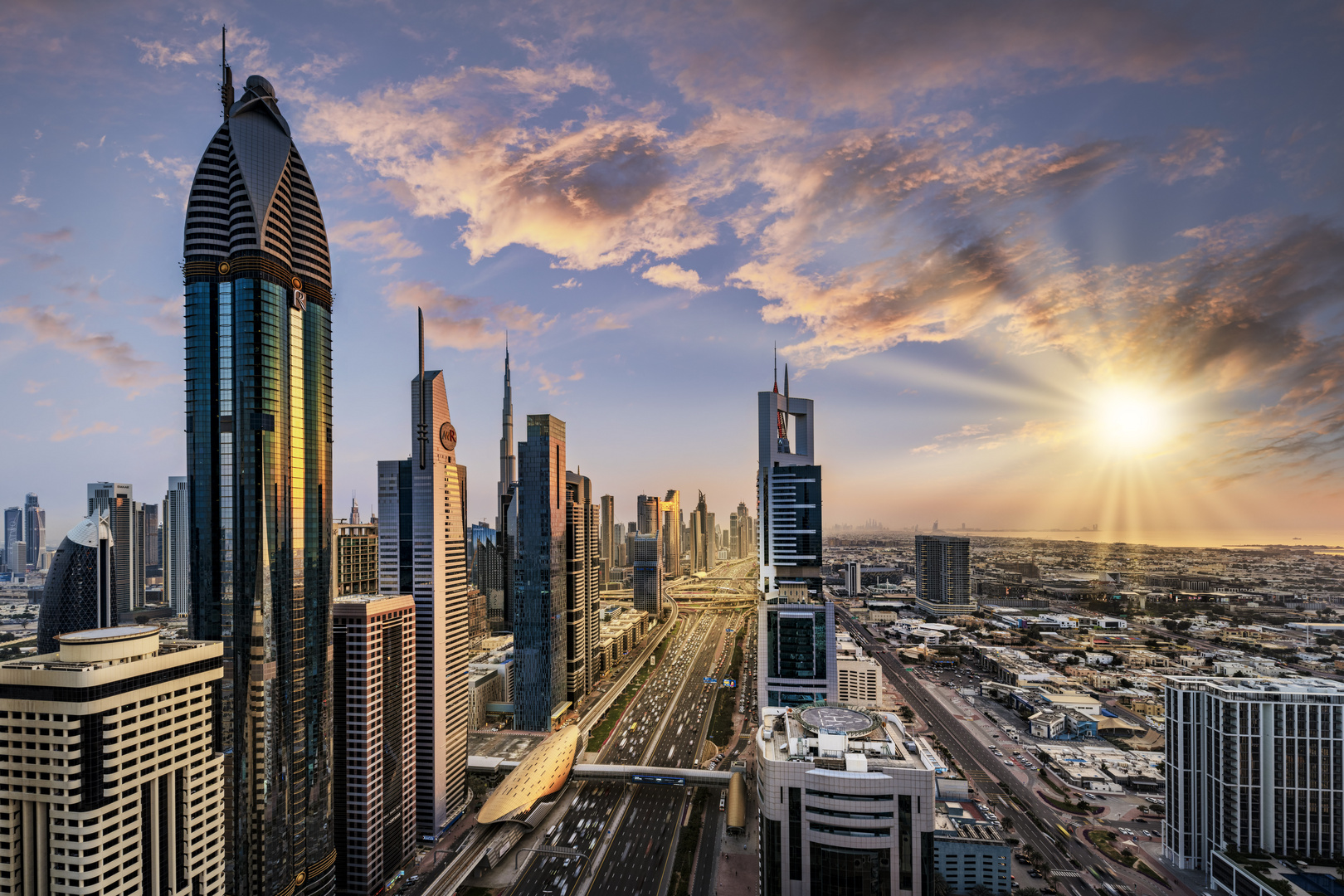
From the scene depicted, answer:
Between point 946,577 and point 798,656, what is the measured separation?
353 feet

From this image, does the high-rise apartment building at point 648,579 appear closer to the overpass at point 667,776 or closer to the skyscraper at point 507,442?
the skyscraper at point 507,442

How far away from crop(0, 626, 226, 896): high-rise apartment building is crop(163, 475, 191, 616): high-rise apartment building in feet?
287

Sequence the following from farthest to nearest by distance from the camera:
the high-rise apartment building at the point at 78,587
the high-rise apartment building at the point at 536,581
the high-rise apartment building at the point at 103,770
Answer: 1. the high-rise apartment building at the point at 536,581
2. the high-rise apartment building at the point at 78,587
3. the high-rise apartment building at the point at 103,770

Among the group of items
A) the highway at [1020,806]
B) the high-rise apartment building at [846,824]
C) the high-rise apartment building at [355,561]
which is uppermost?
the high-rise apartment building at [355,561]

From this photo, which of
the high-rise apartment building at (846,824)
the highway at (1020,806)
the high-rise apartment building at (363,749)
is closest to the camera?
the high-rise apartment building at (846,824)

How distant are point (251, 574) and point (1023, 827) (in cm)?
5335

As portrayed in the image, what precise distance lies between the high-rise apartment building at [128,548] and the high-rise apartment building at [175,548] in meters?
4.25

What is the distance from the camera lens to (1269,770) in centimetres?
3709

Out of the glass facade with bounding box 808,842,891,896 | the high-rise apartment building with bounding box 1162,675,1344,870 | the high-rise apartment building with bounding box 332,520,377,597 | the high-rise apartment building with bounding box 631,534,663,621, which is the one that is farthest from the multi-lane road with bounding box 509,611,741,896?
the high-rise apartment building with bounding box 631,534,663,621

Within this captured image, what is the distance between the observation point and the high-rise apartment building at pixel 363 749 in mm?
37531

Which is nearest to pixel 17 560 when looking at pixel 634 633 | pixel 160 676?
pixel 634 633

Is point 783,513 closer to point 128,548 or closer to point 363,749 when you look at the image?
point 363,749

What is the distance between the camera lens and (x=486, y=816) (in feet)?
149

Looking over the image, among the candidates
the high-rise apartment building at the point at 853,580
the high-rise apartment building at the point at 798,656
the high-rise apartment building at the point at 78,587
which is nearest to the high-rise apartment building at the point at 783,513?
the high-rise apartment building at the point at 798,656
